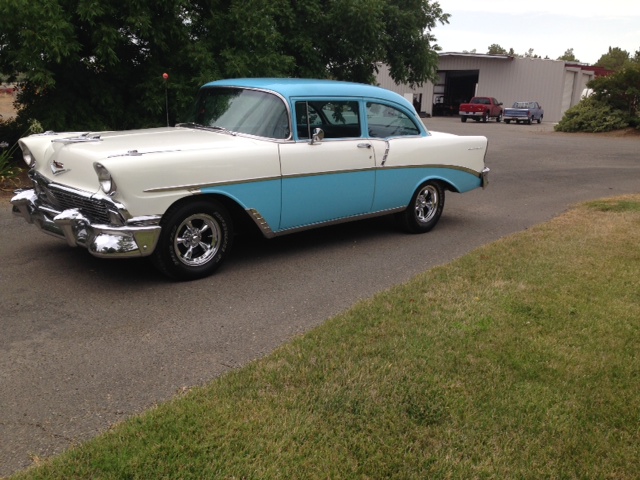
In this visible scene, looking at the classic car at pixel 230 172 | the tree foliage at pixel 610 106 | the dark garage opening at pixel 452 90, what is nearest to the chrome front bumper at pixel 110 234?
the classic car at pixel 230 172

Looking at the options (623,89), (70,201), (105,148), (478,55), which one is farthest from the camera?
(478,55)

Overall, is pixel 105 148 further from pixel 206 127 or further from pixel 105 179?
pixel 206 127

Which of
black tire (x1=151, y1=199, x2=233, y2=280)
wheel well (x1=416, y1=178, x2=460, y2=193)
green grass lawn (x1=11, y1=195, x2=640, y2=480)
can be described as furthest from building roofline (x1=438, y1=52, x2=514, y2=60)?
black tire (x1=151, y1=199, x2=233, y2=280)

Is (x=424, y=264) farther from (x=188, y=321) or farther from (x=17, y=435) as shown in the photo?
(x=17, y=435)

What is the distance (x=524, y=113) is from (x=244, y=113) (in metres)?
35.3

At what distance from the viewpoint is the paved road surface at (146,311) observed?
10.9 feet

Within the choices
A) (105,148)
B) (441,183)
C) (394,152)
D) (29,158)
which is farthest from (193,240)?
(441,183)

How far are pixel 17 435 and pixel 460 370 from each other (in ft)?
8.23

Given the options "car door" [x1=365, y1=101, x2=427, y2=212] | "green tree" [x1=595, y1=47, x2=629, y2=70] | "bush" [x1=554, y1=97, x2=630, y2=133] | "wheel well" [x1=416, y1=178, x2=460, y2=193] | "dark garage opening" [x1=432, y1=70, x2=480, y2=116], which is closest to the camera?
"car door" [x1=365, y1=101, x2=427, y2=212]

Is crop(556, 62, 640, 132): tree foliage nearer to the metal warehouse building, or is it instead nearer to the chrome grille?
the metal warehouse building

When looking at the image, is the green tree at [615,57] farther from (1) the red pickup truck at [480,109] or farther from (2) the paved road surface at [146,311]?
(2) the paved road surface at [146,311]

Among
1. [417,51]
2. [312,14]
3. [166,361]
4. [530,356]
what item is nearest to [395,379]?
[530,356]

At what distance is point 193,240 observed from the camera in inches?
209

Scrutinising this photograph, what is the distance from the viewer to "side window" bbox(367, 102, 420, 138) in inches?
263
